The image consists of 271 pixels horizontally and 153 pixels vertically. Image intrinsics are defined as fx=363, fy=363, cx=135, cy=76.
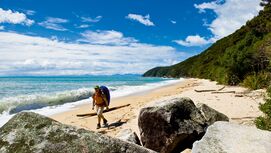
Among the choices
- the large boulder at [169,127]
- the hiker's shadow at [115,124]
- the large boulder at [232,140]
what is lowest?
the hiker's shadow at [115,124]

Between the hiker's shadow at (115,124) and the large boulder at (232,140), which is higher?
the large boulder at (232,140)

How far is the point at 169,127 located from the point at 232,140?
13.7 ft

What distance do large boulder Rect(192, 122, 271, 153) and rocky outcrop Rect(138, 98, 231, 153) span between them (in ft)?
11.7

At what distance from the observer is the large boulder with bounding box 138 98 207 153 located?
28.4 feet

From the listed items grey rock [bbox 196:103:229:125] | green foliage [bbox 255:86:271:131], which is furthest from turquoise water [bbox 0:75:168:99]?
green foliage [bbox 255:86:271:131]

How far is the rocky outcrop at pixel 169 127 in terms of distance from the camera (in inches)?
341

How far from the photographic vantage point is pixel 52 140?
11.9 feet

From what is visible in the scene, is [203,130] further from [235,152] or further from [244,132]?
[235,152]

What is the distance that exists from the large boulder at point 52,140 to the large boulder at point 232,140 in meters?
0.95

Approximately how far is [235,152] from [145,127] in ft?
16.0

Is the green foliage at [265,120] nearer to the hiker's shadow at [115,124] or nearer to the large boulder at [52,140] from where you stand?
the large boulder at [52,140]

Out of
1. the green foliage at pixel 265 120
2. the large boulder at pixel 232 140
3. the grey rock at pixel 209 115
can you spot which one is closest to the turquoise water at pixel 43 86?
the grey rock at pixel 209 115

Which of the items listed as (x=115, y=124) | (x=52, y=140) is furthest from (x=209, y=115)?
(x=52, y=140)

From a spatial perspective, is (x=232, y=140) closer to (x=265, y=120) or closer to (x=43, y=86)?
(x=265, y=120)
